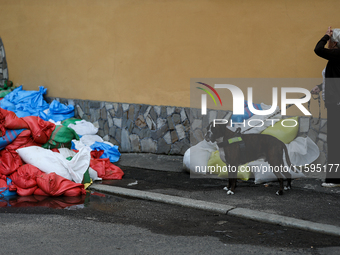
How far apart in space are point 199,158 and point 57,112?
13.3ft

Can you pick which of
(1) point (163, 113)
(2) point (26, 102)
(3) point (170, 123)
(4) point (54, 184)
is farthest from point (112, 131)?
(4) point (54, 184)

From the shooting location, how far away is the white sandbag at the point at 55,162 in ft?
19.0

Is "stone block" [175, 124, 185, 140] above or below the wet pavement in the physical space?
above

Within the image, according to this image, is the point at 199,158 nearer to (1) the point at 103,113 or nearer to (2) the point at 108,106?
(2) the point at 108,106

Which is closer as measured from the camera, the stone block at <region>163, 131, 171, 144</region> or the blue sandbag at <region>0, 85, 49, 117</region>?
the stone block at <region>163, 131, 171, 144</region>

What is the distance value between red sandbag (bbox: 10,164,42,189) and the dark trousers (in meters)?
3.90

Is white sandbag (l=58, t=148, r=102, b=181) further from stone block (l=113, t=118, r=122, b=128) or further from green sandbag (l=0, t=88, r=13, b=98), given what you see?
green sandbag (l=0, t=88, r=13, b=98)

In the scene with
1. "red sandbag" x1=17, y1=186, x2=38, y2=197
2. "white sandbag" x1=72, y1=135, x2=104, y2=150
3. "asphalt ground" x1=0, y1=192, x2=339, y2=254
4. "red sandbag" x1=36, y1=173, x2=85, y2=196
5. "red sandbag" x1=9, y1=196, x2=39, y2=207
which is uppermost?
"white sandbag" x1=72, y1=135, x2=104, y2=150

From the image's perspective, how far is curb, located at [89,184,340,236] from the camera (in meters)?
4.12

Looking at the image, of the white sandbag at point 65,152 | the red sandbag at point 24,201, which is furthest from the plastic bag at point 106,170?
the red sandbag at point 24,201

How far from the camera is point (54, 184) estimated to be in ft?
18.0

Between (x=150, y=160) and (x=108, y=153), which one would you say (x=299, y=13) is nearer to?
(x=150, y=160)

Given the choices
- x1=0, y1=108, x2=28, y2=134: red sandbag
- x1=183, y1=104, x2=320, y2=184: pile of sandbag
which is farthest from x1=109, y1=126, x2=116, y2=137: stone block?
x1=0, y1=108, x2=28, y2=134: red sandbag

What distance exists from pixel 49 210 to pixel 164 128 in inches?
135
